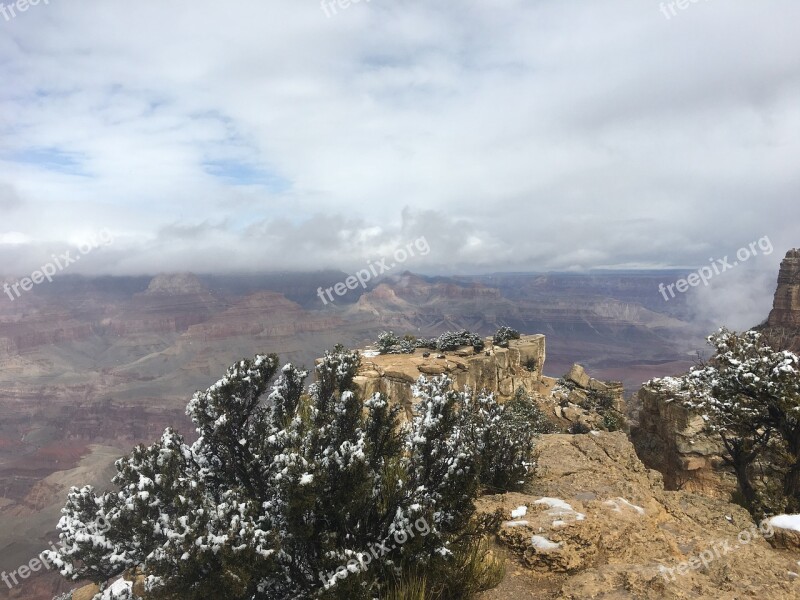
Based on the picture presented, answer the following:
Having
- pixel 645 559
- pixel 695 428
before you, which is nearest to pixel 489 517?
pixel 645 559

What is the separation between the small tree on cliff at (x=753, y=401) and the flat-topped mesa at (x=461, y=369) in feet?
28.3

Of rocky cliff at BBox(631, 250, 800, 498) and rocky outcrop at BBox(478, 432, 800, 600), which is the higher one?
rocky outcrop at BBox(478, 432, 800, 600)

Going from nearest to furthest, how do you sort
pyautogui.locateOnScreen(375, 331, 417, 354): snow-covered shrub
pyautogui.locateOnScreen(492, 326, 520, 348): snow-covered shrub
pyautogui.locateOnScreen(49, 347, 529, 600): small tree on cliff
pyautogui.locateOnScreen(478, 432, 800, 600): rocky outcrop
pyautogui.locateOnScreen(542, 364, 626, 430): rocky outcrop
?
pyautogui.locateOnScreen(49, 347, 529, 600): small tree on cliff
pyautogui.locateOnScreen(478, 432, 800, 600): rocky outcrop
pyautogui.locateOnScreen(542, 364, 626, 430): rocky outcrop
pyautogui.locateOnScreen(375, 331, 417, 354): snow-covered shrub
pyautogui.locateOnScreen(492, 326, 520, 348): snow-covered shrub

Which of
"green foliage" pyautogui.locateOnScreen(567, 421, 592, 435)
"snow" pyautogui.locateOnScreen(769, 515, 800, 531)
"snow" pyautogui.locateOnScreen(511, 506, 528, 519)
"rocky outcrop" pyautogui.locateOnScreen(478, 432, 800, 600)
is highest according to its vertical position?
"snow" pyautogui.locateOnScreen(511, 506, 528, 519)

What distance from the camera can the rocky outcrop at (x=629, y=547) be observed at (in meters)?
5.82

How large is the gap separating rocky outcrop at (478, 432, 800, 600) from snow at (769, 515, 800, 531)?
0.41 metres

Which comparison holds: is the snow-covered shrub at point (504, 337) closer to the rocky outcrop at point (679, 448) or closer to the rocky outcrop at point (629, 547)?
the rocky outcrop at point (679, 448)

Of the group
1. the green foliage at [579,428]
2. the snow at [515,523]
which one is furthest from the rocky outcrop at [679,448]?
the snow at [515,523]

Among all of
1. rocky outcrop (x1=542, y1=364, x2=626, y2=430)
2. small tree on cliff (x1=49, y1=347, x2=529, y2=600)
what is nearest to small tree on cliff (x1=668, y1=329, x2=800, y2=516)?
rocky outcrop (x1=542, y1=364, x2=626, y2=430)

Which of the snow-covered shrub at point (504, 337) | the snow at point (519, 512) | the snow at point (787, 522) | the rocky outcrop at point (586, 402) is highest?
the snow-covered shrub at point (504, 337)

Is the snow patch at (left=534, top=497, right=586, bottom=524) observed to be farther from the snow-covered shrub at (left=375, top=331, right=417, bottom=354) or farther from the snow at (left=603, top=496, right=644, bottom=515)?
the snow-covered shrub at (left=375, top=331, right=417, bottom=354)

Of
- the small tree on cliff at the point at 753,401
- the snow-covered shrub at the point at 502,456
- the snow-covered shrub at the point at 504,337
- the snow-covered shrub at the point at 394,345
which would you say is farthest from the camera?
the snow-covered shrub at the point at 504,337

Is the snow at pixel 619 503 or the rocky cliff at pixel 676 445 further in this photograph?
the rocky cliff at pixel 676 445

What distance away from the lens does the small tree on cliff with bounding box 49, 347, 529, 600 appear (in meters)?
4.88
